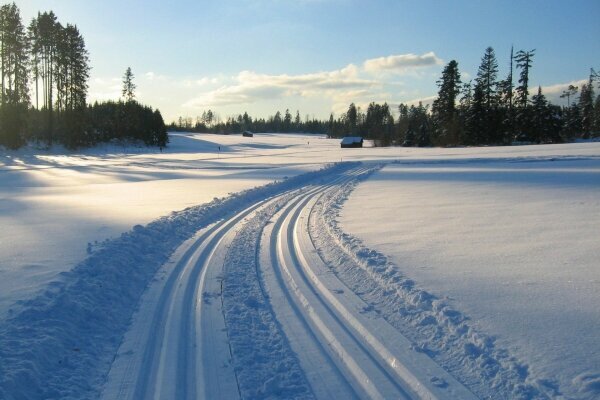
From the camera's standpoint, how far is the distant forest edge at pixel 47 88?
144 feet

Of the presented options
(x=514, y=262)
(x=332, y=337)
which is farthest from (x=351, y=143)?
(x=332, y=337)

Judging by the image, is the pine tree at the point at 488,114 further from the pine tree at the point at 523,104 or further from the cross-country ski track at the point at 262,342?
the cross-country ski track at the point at 262,342

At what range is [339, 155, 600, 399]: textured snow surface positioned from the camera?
4.06 meters

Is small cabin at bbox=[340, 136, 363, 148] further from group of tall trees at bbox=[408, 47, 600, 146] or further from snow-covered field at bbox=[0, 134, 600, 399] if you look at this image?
snow-covered field at bbox=[0, 134, 600, 399]

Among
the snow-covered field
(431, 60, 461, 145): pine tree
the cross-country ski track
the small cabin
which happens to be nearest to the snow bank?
the snow-covered field

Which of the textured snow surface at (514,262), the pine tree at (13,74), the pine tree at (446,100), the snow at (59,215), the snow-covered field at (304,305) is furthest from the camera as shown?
the pine tree at (446,100)

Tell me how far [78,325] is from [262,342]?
2269 millimetres

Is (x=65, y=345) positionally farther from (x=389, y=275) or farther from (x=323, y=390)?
(x=389, y=275)

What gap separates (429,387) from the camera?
12.0ft

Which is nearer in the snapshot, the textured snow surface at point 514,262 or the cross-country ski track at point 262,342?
the cross-country ski track at point 262,342

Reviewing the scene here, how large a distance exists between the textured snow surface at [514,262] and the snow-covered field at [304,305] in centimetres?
3

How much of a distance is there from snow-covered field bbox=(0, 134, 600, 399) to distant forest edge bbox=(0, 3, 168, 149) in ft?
132

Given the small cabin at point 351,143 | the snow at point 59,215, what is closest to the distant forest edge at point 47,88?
the snow at point 59,215

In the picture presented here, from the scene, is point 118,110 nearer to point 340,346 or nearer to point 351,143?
point 351,143
